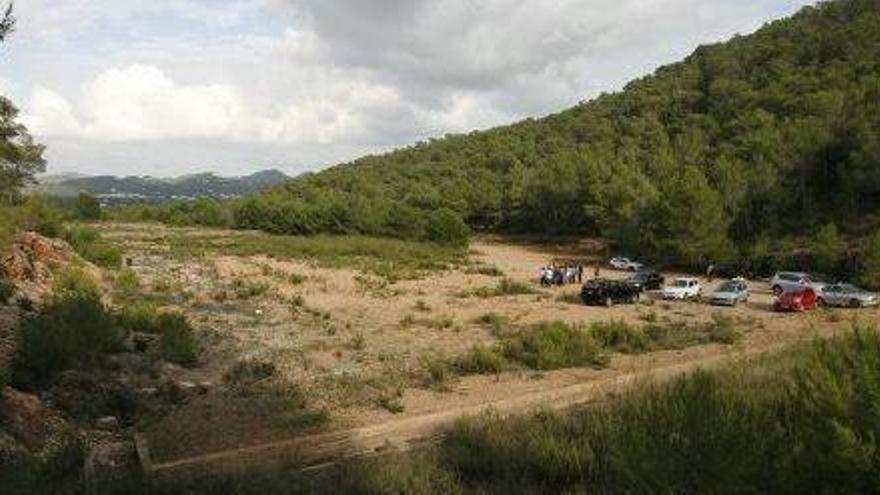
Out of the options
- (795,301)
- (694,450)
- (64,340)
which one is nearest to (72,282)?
(64,340)

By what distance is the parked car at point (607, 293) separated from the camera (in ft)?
155

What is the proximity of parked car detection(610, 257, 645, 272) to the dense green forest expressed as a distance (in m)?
1.91

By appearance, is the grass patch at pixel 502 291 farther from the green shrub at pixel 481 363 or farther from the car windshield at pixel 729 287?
the green shrub at pixel 481 363

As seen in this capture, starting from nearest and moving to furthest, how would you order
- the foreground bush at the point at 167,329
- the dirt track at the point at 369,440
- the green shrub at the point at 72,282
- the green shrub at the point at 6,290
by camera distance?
the dirt track at the point at 369,440 < the foreground bush at the point at 167,329 < the green shrub at the point at 6,290 < the green shrub at the point at 72,282

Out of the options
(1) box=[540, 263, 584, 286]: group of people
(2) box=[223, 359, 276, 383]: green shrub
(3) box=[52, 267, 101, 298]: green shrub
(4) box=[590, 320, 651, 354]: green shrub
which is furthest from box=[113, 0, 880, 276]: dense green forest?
(3) box=[52, 267, 101, 298]: green shrub

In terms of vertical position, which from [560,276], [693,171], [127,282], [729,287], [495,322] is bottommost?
[127,282]

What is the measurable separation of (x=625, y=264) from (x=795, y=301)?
28394 mm

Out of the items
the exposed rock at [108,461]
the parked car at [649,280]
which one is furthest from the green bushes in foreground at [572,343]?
the parked car at [649,280]

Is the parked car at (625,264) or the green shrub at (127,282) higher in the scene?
the green shrub at (127,282)

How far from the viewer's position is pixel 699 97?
387 ft

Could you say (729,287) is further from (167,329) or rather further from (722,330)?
(167,329)

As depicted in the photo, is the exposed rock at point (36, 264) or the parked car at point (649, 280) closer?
Result: the exposed rock at point (36, 264)

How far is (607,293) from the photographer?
47125mm

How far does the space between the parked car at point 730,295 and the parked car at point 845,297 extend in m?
3.80
